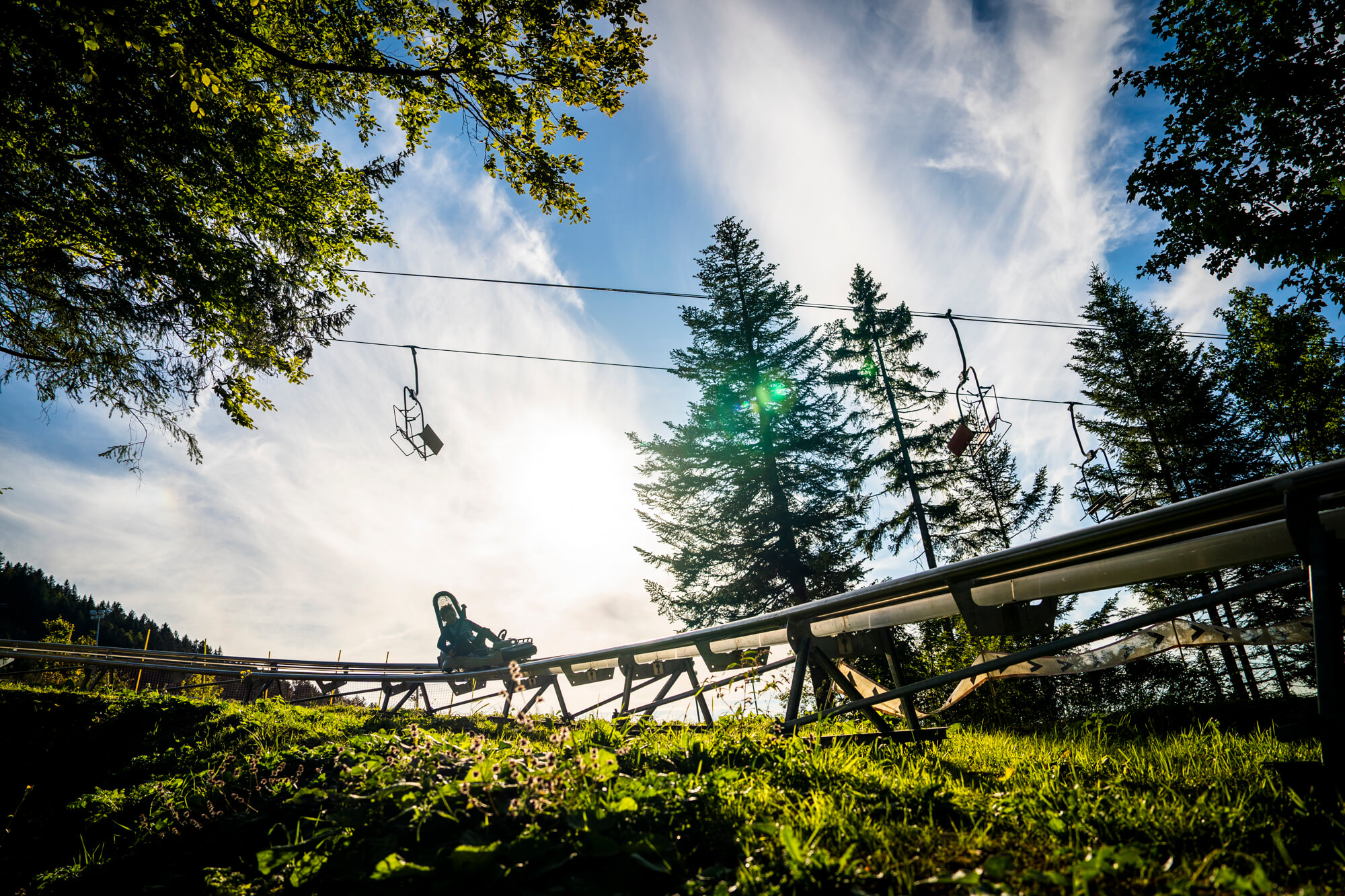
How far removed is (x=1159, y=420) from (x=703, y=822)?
26398 mm

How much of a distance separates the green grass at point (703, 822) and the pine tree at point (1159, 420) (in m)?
20.1

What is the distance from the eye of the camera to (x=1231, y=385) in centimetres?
2178

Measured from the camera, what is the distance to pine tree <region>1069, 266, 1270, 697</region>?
20125 millimetres

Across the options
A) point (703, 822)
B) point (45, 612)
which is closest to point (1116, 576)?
point (703, 822)

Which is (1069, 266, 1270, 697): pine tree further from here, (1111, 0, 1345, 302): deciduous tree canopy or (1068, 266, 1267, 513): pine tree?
(1111, 0, 1345, 302): deciduous tree canopy

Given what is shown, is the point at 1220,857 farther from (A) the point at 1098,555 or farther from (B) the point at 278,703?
(B) the point at 278,703

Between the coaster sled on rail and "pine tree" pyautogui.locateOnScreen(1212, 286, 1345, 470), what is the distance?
24640mm

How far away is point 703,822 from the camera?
92.0 inches

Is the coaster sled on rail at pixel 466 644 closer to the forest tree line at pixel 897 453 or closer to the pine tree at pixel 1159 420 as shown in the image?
the forest tree line at pixel 897 453

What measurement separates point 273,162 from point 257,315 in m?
2.56

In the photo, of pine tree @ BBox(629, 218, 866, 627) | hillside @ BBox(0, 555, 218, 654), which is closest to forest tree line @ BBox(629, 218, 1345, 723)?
pine tree @ BBox(629, 218, 866, 627)

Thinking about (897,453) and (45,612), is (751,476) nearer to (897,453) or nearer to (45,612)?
(897,453)

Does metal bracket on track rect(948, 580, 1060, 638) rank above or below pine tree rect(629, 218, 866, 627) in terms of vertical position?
below

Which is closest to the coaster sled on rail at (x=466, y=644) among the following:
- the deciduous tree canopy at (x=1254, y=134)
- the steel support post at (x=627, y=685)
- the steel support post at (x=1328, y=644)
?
the steel support post at (x=627, y=685)
